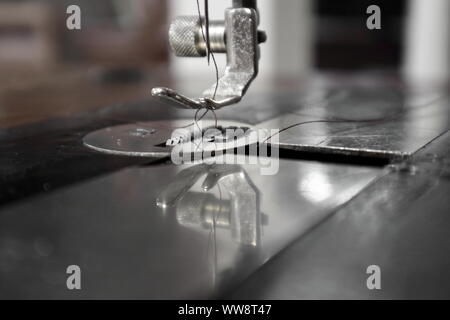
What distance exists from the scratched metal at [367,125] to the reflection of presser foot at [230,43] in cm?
9

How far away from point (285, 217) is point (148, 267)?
0.17 m

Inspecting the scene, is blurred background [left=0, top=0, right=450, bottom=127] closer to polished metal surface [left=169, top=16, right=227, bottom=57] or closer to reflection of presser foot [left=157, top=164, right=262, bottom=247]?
polished metal surface [left=169, top=16, right=227, bottom=57]

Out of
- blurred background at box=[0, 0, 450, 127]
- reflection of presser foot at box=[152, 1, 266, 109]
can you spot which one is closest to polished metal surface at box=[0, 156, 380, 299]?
reflection of presser foot at box=[152, 1, 266, 109]

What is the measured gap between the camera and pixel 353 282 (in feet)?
1.57

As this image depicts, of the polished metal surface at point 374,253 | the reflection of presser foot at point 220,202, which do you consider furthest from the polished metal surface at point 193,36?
the polished metal surface at point 374,253

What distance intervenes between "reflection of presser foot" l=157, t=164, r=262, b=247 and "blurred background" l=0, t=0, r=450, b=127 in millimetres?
734

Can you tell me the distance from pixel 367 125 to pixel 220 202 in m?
0.46

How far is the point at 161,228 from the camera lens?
1.90ft

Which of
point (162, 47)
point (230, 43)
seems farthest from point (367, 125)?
point (162, 47)

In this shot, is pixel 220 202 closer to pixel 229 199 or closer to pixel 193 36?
pixel 229 199

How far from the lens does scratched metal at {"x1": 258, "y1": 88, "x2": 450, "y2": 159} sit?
2.88 ft

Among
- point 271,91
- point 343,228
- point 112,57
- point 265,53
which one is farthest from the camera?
point 112,57
